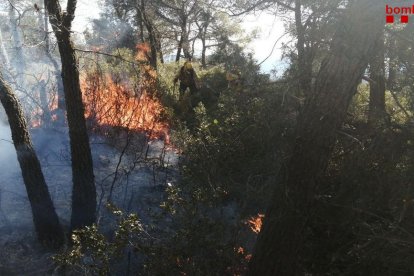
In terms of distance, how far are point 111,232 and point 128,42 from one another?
20616 millimetres

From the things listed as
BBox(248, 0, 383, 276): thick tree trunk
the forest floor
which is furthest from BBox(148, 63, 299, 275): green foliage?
the forest floor

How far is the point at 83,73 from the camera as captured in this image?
12711mm

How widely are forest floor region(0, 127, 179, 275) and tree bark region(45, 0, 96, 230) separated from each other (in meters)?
0.27

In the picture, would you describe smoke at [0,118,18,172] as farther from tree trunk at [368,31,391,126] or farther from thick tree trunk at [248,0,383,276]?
tree trunk at [368,31,391,126]

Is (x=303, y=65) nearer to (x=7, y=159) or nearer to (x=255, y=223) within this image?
(x=255, y=223)

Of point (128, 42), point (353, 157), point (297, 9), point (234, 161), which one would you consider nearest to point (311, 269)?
point (353, 157)

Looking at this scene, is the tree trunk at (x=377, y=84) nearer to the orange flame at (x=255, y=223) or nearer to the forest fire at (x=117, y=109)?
the orange flame at (x=255, y=223)

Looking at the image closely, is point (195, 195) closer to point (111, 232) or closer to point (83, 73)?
point (111, 232)

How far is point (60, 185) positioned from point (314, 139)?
19.3ft

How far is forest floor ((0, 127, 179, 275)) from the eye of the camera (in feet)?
19.7

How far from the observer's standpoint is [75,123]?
5.93 meters

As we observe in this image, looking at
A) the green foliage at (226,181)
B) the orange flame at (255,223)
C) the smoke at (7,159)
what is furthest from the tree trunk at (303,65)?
the smoke at (7,159)

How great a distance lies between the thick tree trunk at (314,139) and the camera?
3.31 metres

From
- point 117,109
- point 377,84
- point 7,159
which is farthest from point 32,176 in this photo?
point 377,84
